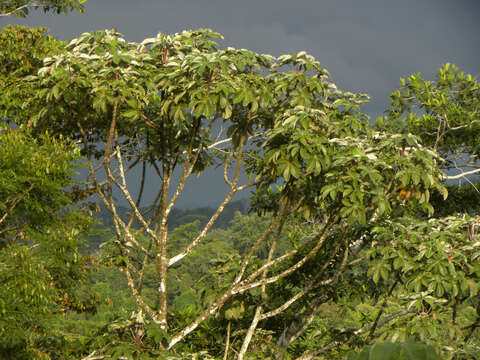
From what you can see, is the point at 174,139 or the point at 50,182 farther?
the point at 174,139

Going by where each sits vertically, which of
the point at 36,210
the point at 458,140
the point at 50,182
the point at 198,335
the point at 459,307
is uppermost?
the point at 458,140

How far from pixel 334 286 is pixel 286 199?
162 cm

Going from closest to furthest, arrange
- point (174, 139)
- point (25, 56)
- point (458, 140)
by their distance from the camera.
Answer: point (174, 139)
point (25, 56)
point (458, 140)

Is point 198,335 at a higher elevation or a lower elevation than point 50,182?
lower

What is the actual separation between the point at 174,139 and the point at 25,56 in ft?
10.7

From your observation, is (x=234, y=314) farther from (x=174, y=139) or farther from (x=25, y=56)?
(x=25, y=56)

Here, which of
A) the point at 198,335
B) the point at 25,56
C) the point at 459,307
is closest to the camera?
the point at 459,307

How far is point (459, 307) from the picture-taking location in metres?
4.12

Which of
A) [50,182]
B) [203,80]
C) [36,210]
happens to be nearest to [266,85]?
[203,80]

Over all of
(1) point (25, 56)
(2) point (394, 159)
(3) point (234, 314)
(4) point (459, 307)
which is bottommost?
(3) point (234, 314)

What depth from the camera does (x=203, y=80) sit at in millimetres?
4328

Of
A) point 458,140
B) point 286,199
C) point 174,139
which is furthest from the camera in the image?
point 458,140

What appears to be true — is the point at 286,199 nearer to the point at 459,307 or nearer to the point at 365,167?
the point at 365,167

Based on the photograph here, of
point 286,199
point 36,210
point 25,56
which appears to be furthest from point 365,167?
point 25,56
